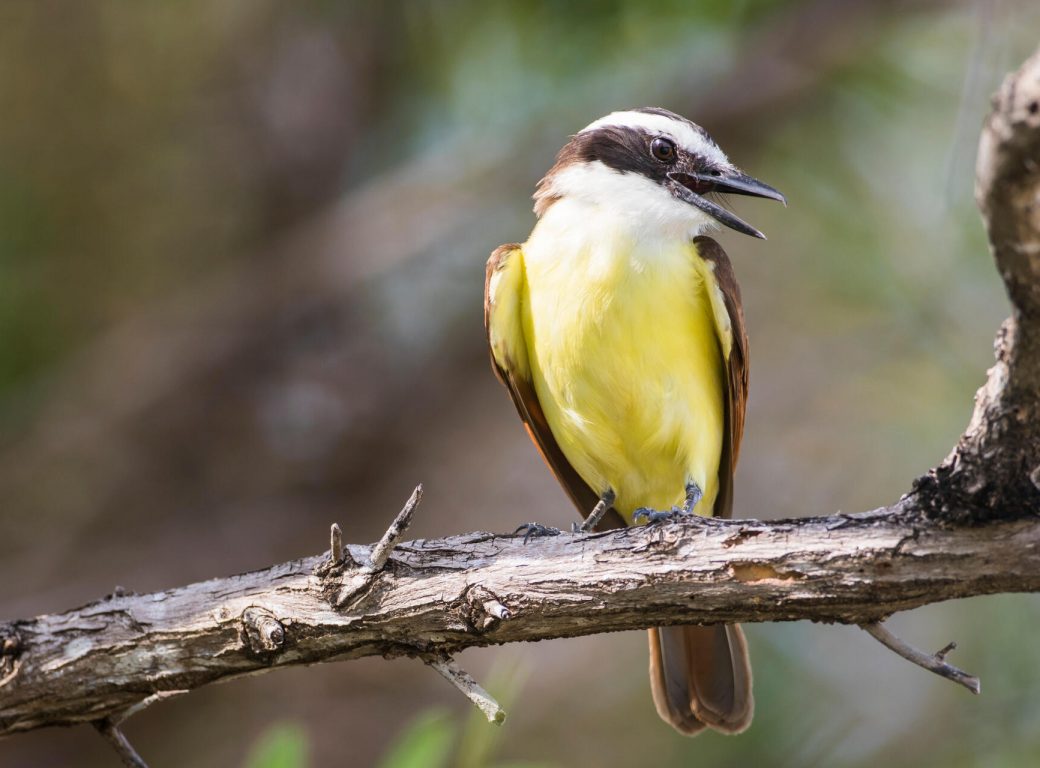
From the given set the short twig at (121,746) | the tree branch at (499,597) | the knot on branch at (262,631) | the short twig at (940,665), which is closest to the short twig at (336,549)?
the tree branch at (499,597)

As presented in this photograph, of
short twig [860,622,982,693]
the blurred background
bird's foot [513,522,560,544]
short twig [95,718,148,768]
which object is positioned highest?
the blurred background

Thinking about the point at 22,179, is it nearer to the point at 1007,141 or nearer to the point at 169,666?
the point at 169,666

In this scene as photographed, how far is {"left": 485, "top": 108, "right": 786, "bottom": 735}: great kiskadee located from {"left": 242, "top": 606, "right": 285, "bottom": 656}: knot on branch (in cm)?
108

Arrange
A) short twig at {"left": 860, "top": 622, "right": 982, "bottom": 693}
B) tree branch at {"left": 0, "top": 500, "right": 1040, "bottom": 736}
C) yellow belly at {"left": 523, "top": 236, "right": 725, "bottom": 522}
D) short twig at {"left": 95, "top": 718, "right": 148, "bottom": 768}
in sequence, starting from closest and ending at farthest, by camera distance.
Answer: short twig at {"left": 860, "top": 622, "right": 982, "bottom": 693} → tree branch at {"left": 0, "top": 500, "right": 1040, "bottom": 736} → short twig at {"left": 95, "top": 718, "right": 148, "bottom": 768} → yellow belly at {"left": 523, "top": 236, "right": 725, "bottom": 522}

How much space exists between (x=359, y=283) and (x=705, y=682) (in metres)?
2.87

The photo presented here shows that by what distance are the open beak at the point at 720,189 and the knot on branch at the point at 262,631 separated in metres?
1.87

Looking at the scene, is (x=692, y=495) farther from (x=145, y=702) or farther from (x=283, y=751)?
(x=145, y=702)

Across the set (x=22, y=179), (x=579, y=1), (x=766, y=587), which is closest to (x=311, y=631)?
(x=766, y=587)

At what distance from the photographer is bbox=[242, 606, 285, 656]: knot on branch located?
2.74 meters

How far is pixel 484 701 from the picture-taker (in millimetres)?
2377

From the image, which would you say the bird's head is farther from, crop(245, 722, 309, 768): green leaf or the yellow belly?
crop(245, 722, 309, 768): green leaf

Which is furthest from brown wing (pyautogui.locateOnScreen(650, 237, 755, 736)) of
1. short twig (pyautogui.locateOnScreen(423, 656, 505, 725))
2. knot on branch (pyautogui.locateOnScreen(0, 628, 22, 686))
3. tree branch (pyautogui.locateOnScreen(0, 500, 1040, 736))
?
knot on branch (pyautogui.locateOnScreen(0, 628, 22, 686))

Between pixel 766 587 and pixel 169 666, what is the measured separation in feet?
4.56

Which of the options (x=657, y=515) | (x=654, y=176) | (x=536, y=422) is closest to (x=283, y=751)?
(x=657, y=515)
